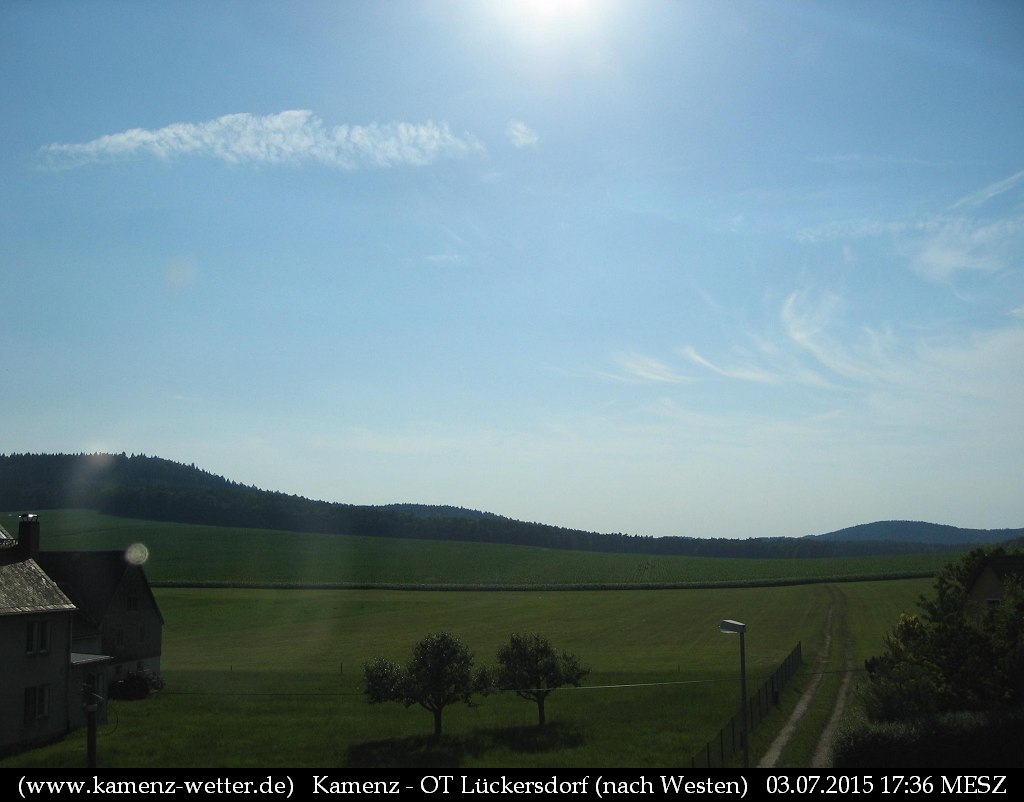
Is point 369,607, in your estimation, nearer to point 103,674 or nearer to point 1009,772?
point 103,674

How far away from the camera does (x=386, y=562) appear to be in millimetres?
142250

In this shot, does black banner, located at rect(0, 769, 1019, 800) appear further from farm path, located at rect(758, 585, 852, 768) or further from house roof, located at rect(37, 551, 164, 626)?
house roof, located at rect(37, 551, 164, 626)

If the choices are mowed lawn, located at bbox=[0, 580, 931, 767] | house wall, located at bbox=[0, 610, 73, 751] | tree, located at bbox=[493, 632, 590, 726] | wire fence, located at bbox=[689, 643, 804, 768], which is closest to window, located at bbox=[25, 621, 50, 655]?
house wall, located at bbox=[0, 610, 73, 751]

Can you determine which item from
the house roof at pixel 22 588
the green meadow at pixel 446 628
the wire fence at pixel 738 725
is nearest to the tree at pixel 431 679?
the green meadow at pixel 446 628

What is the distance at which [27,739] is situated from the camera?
3494 centimetres

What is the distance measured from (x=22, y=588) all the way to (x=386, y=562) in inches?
4216

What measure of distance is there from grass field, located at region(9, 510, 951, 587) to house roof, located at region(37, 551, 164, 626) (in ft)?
208

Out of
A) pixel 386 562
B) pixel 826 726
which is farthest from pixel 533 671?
pixel 386 562

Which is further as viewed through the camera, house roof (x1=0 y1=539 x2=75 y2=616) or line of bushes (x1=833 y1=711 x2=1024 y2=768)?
house roof (x1=0 y1=539 x2=75 y2=616)

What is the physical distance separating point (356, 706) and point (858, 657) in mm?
34291

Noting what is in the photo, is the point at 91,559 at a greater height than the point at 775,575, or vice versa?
the point at 91,559

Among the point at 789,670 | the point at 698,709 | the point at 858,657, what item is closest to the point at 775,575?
the point at 858,657

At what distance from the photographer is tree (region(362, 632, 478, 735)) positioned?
117 ft

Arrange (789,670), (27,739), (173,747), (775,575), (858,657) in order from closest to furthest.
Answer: (173,747), (27,739), (789,670), (858,657), (775,575)
